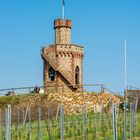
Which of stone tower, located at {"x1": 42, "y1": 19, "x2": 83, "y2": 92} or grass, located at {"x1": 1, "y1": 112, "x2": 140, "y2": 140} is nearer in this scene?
grass, located at {"x1": 1, "y1": 112, "x2": 140, "y2": 140}

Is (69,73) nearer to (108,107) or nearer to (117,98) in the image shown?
(117,98)

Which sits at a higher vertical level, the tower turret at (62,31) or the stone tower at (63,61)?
the tower turret at (62,31)

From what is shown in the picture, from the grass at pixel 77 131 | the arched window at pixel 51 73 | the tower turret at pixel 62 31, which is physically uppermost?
the tower turret at pixel 62 31

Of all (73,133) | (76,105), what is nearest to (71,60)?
(76,105)

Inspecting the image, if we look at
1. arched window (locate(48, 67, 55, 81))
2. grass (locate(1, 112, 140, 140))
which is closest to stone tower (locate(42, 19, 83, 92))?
arched window (locate(48, 67, 55, 81))

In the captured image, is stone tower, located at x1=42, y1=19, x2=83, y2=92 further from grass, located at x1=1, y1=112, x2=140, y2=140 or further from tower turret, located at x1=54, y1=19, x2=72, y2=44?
grass, located at x1=1, y1=112, x2=140, y2=140

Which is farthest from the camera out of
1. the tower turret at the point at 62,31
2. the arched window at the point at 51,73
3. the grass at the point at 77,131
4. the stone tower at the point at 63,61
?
the tower turret at the point at 62,31

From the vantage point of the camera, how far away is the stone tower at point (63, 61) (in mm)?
48656

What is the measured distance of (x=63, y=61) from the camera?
49.5 metres

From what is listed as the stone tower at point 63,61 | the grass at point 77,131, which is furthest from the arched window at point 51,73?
the grass at point 77,131

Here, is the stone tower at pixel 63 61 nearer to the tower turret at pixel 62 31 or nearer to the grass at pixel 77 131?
the tower turret at pixel 62 31

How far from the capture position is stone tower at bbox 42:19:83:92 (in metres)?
48.7

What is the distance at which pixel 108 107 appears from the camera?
121ft

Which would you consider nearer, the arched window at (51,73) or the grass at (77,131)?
the grass at (77,131)
